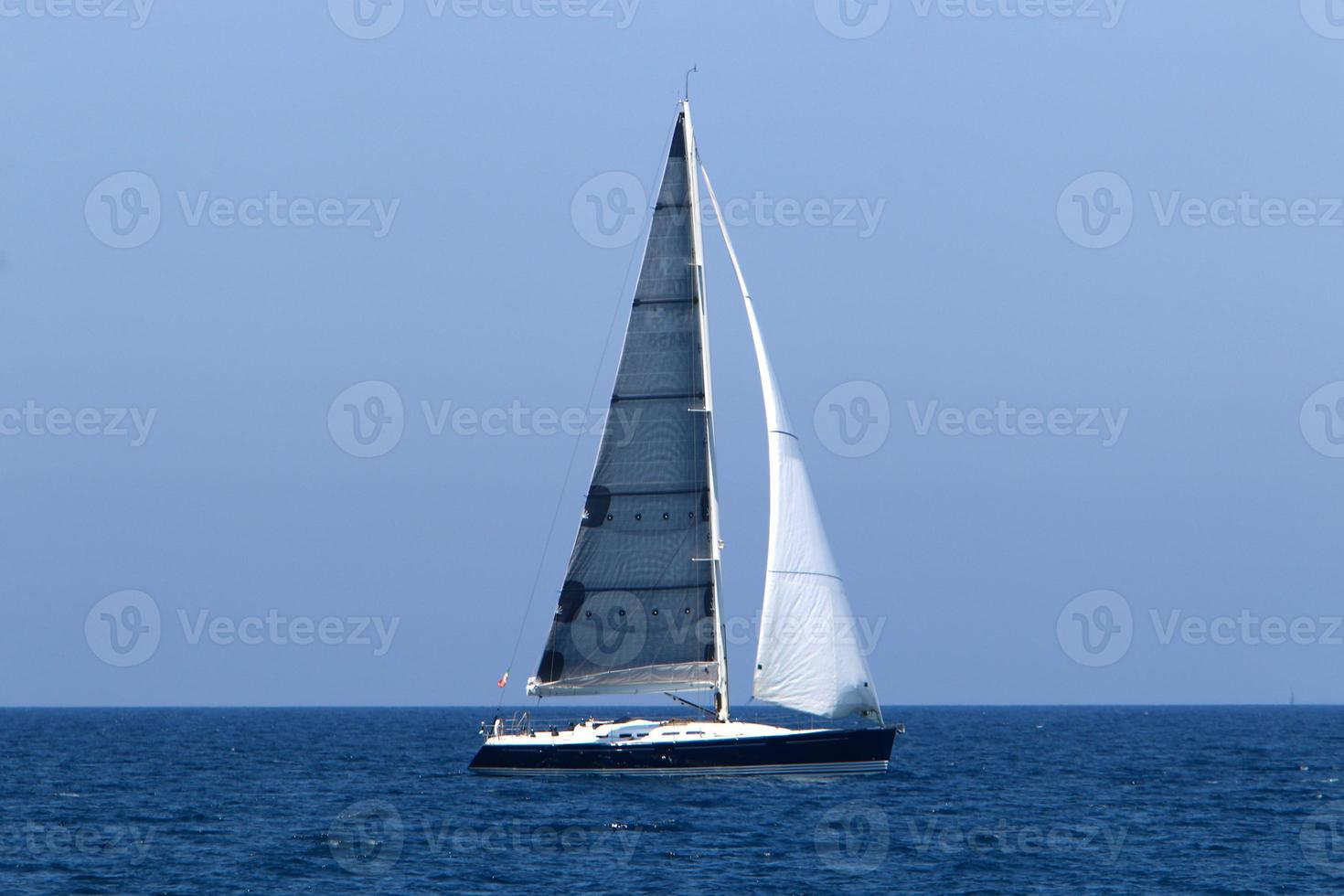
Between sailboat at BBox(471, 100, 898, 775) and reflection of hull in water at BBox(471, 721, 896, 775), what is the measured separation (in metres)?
0.07

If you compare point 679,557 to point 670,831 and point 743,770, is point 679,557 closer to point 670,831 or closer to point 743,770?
point 743,770

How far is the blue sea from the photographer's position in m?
30.9

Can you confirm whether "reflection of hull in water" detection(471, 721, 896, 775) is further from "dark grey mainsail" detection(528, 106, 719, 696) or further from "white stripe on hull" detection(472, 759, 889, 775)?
"dark grey mainsail" detection(528, 106, 719, 696)

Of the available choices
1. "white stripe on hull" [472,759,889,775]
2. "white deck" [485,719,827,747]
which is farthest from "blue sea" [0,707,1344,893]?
"white deck" [485,719,827,747]

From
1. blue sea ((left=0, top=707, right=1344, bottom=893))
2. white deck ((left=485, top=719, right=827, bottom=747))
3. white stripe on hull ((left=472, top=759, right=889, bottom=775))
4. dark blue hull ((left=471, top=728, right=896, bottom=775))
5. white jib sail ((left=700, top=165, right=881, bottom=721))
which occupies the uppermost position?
white jib sail ((left=700, top=165, right=881, bottom=721))

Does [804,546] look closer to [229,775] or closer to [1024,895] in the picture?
[1024,895]

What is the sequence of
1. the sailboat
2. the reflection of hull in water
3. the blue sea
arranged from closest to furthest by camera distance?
1. the blue sea
2. the reflection of hull in water
3. the sailboat

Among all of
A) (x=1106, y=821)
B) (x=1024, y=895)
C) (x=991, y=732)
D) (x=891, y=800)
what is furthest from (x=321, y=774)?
(x=991, y=732)

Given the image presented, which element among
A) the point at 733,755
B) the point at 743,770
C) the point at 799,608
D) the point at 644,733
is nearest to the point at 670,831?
the point at 733,755

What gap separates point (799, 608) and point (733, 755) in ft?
13.0

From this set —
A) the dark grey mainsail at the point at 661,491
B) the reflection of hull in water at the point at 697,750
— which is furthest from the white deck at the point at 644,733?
the dark grey mainsail at the point at 661,491

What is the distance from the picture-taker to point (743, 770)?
3978 cm

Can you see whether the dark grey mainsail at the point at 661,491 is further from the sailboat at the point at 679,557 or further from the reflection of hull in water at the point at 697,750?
the reflection of hull in water at the point at 697,750

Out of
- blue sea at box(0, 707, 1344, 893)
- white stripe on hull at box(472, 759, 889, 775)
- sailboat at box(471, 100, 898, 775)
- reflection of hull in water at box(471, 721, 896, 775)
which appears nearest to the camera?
blue sea at box(0, 707, 1344, 893)
